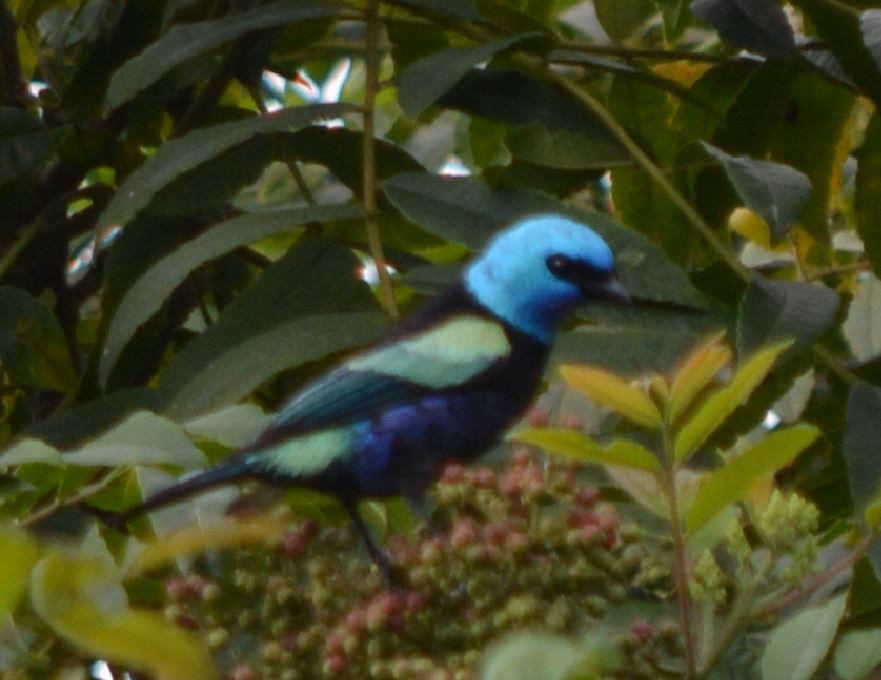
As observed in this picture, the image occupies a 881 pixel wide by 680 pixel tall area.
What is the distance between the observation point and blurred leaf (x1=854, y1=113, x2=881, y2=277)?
2.84m

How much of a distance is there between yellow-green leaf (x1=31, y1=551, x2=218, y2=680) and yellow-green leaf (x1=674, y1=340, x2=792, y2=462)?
517 millimetres

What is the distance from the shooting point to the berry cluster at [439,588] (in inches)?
63.6

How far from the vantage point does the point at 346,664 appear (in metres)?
1.61

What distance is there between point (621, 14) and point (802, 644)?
6.00ft

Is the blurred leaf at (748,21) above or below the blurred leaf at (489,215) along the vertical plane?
above

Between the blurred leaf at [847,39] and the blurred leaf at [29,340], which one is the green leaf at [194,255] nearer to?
the blurred leaf at [29,340]

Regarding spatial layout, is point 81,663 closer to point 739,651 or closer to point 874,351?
point 739,651

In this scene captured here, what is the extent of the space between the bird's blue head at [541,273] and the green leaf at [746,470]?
2.95 feet

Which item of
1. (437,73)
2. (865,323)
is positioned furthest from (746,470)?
(865,323)

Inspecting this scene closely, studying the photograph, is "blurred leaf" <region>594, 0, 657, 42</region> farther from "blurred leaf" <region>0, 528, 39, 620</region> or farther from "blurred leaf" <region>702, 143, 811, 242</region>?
"blurred leaf" <region>0, 528, 39, 620</region>

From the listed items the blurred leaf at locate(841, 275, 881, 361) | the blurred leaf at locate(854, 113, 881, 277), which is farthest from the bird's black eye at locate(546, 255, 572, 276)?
the blurred leaf at locate(841, 275, 881, 361)

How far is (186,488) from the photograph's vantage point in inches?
78.0

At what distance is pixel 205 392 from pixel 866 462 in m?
0.82

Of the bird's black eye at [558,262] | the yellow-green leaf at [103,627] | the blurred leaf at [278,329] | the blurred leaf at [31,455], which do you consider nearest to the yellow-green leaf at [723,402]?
the yellow-green leaf at [103,627]
